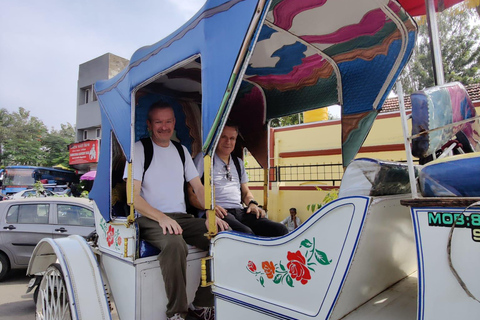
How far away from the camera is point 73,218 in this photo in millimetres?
5996

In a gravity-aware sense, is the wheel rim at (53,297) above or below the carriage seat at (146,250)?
below

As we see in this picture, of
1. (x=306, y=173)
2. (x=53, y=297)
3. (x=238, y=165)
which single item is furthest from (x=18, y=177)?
(x=238, y=165)

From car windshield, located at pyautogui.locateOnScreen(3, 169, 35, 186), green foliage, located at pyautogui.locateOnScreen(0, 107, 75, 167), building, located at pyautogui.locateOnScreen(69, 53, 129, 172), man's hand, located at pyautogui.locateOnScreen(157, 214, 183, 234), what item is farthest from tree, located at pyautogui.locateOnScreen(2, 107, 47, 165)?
man's hand, located at pyautogui.locateOnScreen(157, 214, 183, 234)

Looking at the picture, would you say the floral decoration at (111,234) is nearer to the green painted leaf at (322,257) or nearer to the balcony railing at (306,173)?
the green painted leaf at (322,257)

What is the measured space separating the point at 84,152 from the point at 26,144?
14502 mm

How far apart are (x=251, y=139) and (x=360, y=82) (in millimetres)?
1488

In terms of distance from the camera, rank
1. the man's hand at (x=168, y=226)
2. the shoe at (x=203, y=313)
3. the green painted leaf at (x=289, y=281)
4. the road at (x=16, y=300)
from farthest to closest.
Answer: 1. the road at (x=16, y=300)
2. the shoe at (x=203, y=313)
3. the man's hand at (x=168, y=226)
4. the green painted leaf at (x=289, y=281)

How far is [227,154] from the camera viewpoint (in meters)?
3.09

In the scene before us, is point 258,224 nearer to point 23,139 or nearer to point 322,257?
point 322,257

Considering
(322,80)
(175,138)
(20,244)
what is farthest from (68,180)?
(322,80)

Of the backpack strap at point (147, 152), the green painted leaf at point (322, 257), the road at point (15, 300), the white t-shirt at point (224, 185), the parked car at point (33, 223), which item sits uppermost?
the backpack strap at point (147, 152)

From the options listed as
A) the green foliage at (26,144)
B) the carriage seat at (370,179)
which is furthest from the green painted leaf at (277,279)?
the green foliage at (26,144)

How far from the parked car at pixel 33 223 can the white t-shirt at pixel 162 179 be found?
13.0 ft

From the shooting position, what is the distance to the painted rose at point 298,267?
1406 millimetres
